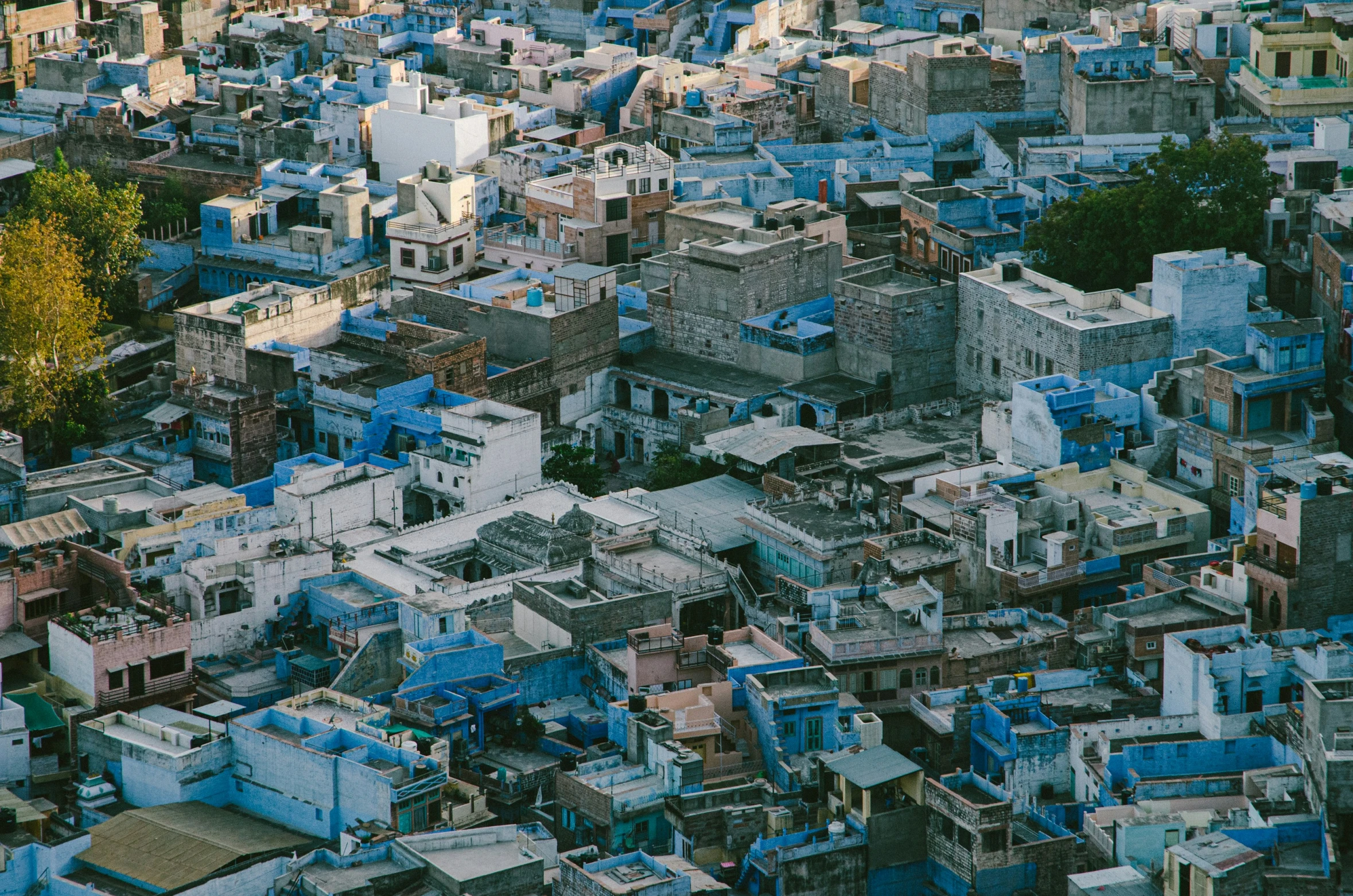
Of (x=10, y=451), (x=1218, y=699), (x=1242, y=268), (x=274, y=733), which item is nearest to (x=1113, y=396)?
(x=1242, y=268)

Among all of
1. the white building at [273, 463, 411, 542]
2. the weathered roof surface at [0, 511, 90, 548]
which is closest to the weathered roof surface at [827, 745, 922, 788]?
the white building at [273, 463, 411, 542]

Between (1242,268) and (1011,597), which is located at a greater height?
(1242,268)

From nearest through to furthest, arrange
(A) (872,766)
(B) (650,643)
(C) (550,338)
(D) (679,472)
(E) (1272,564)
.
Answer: (A) (872,766) < (B) (650,643) < (E) (1272,564) < (D) (679,472) < (C) (550,338)

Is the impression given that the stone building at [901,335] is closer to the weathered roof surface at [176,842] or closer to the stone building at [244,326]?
the stone building at [244,326]

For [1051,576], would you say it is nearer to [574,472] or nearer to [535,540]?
[535,540]

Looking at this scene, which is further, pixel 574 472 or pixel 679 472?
pixel 574 472

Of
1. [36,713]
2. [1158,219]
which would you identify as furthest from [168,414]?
[1158,219]

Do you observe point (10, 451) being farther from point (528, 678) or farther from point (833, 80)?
point (833, 80)
